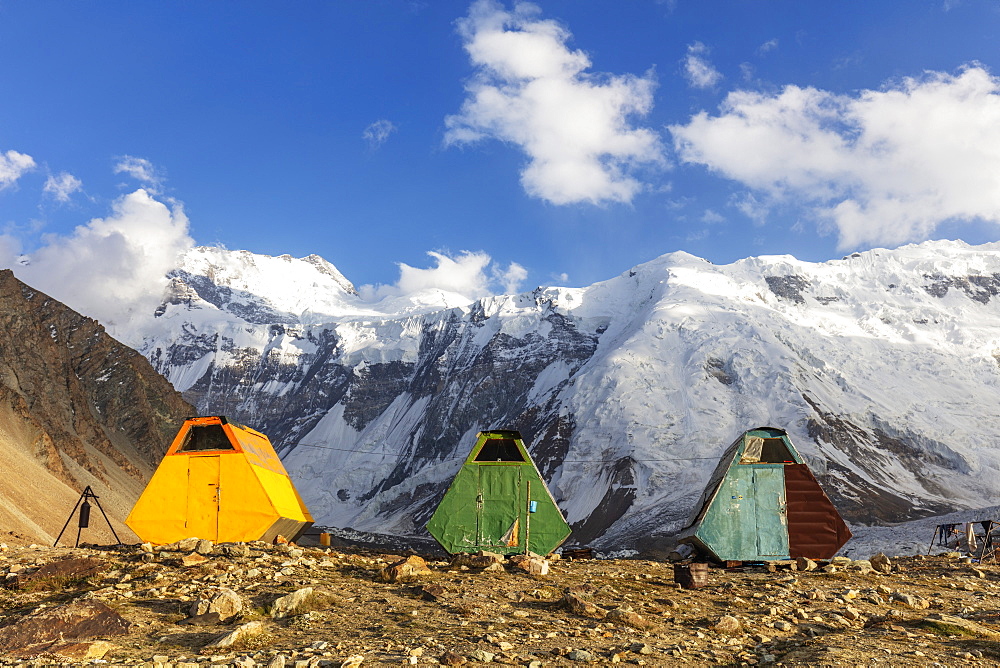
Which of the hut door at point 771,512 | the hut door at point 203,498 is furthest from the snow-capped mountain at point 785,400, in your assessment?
the hut door at point 203,498

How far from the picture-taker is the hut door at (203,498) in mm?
21250

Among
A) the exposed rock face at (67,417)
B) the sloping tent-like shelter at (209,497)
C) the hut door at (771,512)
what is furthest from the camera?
the exposed rock face at (67,417)

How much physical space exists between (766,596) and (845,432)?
400ft

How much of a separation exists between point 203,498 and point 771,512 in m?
16.3

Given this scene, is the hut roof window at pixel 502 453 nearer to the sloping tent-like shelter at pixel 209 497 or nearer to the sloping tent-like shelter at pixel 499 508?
the sloping tent-like shelter at pixel 499 508

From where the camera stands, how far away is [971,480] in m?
116

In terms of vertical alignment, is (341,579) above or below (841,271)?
below

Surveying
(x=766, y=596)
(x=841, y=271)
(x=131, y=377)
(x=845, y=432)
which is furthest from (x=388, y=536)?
(x=766, y=596)

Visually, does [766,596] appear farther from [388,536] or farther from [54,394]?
[388,536]

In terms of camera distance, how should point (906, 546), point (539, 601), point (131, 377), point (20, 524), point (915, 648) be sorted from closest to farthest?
point (915, 648)
point (539, 601)
point (20, 524)
point (906, 546)
point (131, 377)

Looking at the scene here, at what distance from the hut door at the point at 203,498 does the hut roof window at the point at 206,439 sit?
14.3 inches

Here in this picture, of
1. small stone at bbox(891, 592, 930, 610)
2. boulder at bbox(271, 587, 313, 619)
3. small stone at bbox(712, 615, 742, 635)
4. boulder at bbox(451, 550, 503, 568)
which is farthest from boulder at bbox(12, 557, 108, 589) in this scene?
small stone at bbox(891, 592, 930, 610)

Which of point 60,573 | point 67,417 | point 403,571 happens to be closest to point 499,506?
point 403,571

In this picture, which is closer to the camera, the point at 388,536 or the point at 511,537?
the point at 511,537
